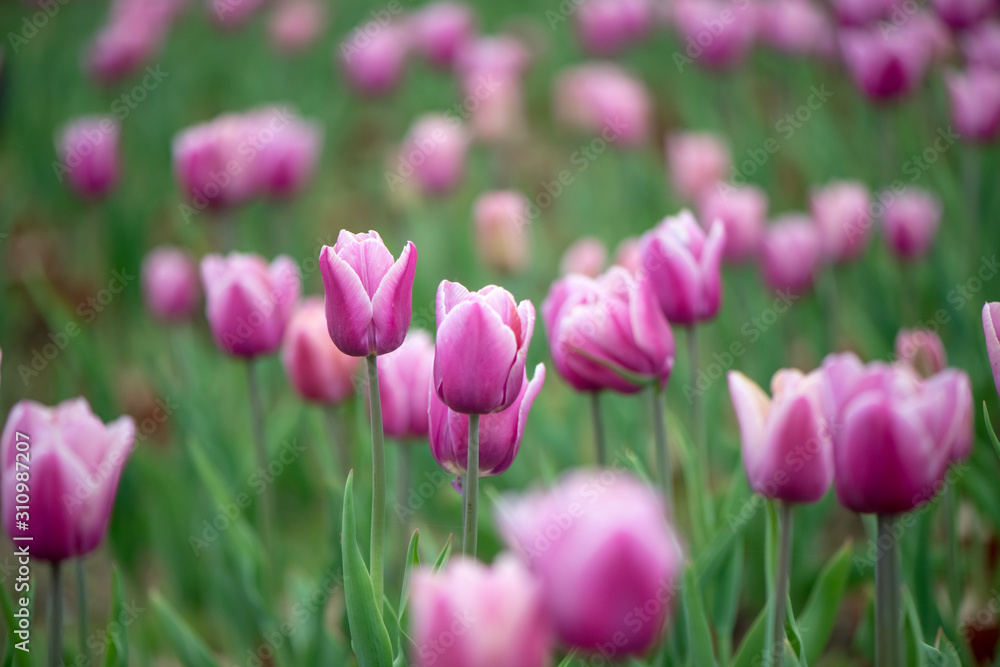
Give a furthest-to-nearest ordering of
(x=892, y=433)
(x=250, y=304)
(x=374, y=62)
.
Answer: (x=374, y=62) → (x=250, y=304) → (x=892, y=433)

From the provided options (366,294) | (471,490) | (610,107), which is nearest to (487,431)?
(471,490)

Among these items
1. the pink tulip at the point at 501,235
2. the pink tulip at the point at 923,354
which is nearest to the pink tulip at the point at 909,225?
the pink tulip at the point at 923,354

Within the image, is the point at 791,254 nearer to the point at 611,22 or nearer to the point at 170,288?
the point at 170,288

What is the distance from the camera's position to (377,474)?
32.9 inches

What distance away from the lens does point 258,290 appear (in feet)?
4.09

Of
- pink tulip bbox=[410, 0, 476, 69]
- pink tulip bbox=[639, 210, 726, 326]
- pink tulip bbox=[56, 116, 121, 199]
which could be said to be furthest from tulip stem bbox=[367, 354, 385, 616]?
pink tulip bbox=[410, 0, 476, 69]

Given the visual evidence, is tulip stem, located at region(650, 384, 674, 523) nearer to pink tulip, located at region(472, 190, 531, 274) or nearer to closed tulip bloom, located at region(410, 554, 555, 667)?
closed tulip bloom, located at region(410, 554, 555, 667)

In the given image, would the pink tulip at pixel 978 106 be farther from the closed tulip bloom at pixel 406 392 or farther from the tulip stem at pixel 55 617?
the tulip stem at pixel 55 617

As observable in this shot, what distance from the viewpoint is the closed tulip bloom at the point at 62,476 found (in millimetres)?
841

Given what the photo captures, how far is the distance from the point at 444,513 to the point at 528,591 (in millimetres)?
1183

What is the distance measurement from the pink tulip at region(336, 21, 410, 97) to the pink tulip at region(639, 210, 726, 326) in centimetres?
228

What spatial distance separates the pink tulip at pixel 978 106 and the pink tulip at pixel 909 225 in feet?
1.04

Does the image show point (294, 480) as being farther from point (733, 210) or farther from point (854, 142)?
point (854, 142)

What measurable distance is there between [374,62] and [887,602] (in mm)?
Result: 2840
